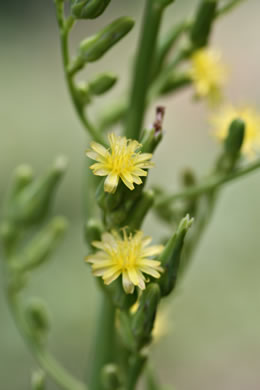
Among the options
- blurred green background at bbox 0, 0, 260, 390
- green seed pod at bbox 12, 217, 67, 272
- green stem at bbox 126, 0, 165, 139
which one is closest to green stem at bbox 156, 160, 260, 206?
green stem at bbox 126, 0, 165, 139

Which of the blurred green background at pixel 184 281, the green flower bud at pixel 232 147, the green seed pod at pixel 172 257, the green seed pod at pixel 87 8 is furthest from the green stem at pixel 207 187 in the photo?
the blurred green background at pixel 184 281

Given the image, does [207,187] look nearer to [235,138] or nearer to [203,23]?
[235,138]

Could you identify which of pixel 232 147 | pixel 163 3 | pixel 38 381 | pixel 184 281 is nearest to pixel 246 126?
pixel 232 147

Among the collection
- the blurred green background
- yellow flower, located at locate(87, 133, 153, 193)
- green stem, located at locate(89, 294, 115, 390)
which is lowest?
the blurred green background

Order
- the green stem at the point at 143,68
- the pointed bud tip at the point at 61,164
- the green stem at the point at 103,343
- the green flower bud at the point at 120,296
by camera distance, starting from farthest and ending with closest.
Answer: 1. the pointed bud tip at the point at 61,164
2. the green stem at the point at 103,343
3. the green stem at the point at 143,68
4. the green flower bud at the point at 120,296

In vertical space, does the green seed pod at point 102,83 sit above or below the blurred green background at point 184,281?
above

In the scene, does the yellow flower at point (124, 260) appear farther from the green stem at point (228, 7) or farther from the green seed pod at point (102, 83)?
the green stem at point (228, 7)

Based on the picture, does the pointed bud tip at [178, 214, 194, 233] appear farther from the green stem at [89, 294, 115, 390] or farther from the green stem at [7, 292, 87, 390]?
the green stem at [7, 292, 87, 390]
